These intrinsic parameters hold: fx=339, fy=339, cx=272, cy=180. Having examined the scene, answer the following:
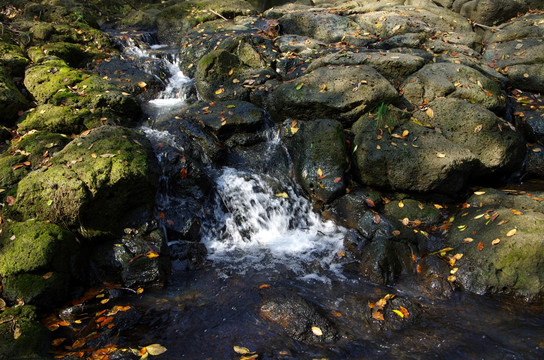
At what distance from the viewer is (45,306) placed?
4160mm

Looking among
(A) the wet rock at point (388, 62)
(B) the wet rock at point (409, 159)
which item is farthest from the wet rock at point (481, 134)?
(A) the wet rock at point (388, 62)

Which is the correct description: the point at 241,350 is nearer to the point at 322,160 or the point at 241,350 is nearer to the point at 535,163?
the point at 322,160

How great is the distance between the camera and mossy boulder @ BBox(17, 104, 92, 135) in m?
6.66

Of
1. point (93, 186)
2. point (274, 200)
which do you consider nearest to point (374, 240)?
point (274, 200)

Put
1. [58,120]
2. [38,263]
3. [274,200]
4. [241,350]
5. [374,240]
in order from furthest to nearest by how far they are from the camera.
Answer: [58,120] → [274,200] → [374,240] → [38,263] → [241,350]

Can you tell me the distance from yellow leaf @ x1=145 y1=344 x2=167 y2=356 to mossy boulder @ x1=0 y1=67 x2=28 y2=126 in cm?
587

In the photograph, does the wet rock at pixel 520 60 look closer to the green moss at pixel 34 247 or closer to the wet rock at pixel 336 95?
the wet rock at pixel 336 95

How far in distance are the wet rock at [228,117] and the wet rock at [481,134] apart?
367 cm

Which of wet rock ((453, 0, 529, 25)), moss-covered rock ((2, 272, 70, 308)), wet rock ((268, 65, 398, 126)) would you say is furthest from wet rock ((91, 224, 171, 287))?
wet rock ((453, 0, 529, 25))

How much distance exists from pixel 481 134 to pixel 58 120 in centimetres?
837

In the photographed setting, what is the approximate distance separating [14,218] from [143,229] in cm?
173

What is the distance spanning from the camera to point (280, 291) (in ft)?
14.9

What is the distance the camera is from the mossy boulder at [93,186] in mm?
4719

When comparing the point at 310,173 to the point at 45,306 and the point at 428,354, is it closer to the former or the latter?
the point at 428,354
